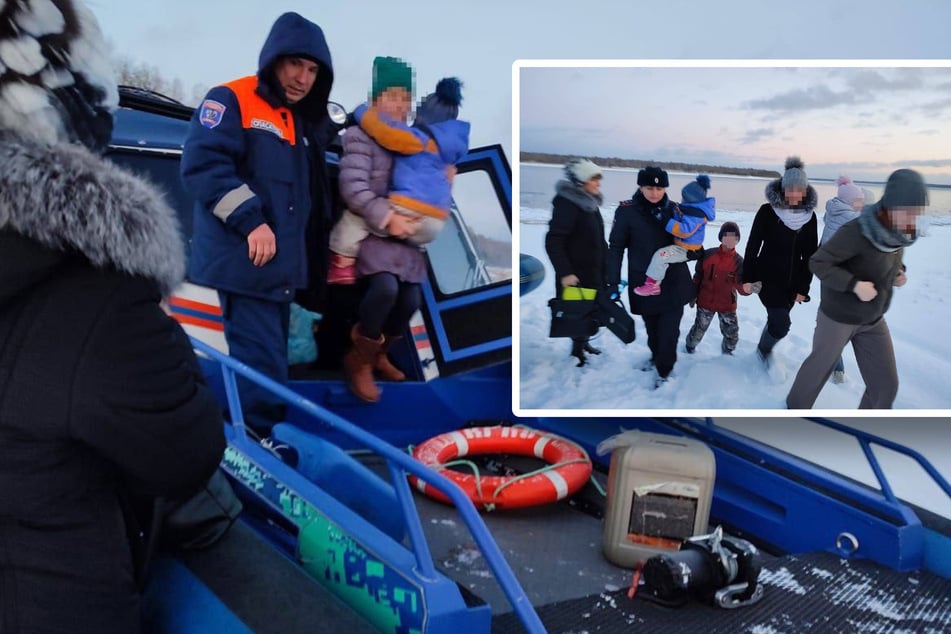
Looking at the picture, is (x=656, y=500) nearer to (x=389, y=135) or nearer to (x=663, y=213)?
(x=663, y=213)

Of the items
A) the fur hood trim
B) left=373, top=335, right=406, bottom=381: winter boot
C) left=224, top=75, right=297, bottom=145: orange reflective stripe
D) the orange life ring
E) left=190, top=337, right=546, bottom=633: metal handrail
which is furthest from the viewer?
left=373, top=335, right=406, bottom=381: winter boot

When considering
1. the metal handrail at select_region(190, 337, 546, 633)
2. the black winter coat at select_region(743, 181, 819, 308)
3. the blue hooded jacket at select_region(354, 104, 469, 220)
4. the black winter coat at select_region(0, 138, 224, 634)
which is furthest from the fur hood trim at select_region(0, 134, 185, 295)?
the black winter coat at select_region(743, 181, 819, 308)

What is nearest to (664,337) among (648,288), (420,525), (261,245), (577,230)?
(648,288)

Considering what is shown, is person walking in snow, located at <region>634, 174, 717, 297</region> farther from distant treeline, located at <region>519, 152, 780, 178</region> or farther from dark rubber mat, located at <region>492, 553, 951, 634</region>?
dark rubber mat, located at <region>492, 553, 951, 634</region>

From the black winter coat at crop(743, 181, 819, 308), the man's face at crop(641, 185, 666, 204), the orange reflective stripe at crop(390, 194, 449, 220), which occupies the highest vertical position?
the man's face at crop(641, 185, 666, 204)

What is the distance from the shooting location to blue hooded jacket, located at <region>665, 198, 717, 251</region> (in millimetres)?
3311

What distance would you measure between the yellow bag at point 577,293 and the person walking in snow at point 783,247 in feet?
1.89

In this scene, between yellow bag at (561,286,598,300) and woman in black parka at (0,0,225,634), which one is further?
yellow bag at (561,286,598,300)

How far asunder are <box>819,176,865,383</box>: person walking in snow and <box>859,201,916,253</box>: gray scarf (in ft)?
0.11

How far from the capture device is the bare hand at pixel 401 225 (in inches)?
129

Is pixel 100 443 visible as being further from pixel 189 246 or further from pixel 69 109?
pixel 189 246

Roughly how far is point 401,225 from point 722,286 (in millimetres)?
1233

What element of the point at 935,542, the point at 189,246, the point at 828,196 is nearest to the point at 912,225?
the point at 828,196

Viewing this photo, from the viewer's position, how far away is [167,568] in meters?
1.80
